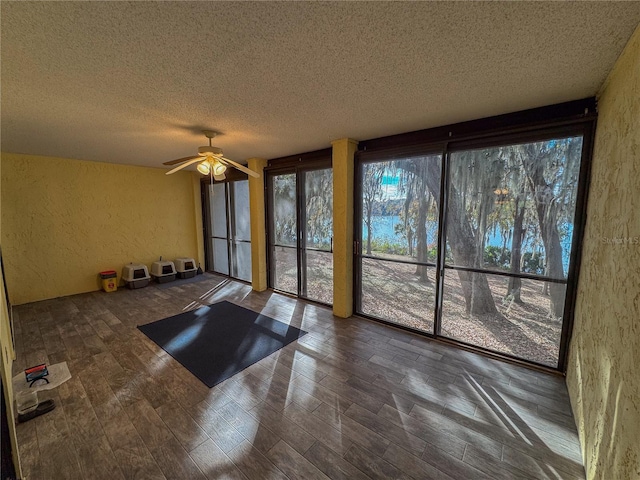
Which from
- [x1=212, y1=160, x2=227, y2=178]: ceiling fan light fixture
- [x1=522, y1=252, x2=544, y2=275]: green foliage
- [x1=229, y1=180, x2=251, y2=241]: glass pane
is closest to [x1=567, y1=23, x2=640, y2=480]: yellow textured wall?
[x1=522, y1=252, x2=544, y2=275]: green foliage

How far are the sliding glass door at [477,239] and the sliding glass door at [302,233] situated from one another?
0.66 m

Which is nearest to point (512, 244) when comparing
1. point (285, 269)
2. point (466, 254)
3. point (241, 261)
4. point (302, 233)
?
point (466, 254)

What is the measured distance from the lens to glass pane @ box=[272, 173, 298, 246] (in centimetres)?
432

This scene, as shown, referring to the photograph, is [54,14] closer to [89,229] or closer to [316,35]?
[316,35]

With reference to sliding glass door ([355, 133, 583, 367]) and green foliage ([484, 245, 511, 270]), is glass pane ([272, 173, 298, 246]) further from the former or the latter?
green foliage ([484, 245, 511, 270])

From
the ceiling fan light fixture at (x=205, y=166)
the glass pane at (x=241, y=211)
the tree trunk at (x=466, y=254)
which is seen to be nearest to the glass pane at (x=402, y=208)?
A: the tree trunk at (x=466, y=254)

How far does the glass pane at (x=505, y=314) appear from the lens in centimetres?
242

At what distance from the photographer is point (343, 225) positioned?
3438 millimetres

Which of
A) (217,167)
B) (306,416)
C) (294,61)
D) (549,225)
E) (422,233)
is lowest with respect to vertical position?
(306,416)

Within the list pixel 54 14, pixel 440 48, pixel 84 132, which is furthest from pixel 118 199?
pixel 440 48

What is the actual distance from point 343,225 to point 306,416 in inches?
86.6

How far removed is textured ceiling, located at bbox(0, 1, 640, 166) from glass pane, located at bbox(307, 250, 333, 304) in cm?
203

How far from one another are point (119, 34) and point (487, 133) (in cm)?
291

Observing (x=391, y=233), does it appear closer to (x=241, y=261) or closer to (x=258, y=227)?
(x=258, y=227)
